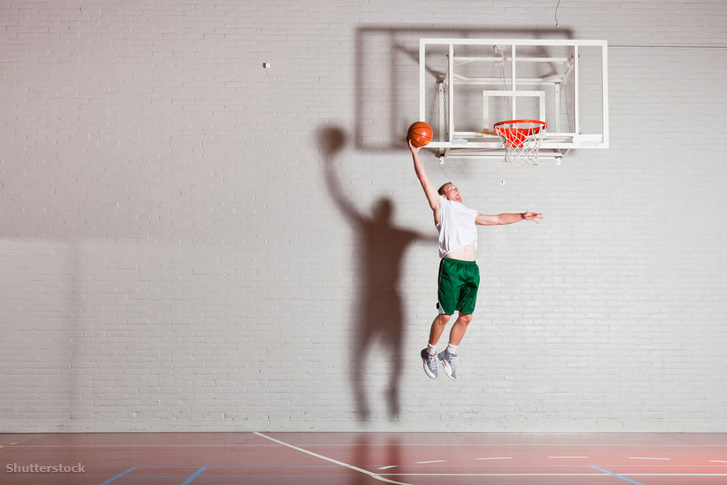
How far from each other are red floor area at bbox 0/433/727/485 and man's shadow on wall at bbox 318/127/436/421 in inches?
31.6

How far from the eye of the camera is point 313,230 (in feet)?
22.1

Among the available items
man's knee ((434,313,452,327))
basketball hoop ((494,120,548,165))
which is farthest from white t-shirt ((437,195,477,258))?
basketball hoop ((494,120,548,165))

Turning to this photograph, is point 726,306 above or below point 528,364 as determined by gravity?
above

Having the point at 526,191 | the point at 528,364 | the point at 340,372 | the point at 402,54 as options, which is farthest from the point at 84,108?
the point at 528,364

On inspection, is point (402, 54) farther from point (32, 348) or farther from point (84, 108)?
point (32, 348)

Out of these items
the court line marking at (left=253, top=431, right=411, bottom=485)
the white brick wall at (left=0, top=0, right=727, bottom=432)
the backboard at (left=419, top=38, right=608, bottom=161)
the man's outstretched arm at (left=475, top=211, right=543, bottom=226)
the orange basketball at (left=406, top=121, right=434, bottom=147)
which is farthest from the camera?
the backboard at (left=419, top=38, right=608, bottom=161)

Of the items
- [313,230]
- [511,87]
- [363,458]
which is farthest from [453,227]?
[363,458]

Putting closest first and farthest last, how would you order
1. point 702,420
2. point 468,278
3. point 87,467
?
point 87,467 → point 468,278 → point 702,420

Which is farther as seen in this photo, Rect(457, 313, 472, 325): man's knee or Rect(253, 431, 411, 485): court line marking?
Rect(457, 313, 472, 325): man's knee

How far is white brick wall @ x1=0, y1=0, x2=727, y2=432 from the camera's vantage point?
653cm

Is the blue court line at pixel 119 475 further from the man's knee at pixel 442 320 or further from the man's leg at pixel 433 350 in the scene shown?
the man's knee at pixel 442 320

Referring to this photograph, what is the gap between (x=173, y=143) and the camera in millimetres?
6785

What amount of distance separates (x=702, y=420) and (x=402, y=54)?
5.46 meters

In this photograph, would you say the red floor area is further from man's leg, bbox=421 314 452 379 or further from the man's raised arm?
the man's raised arm
